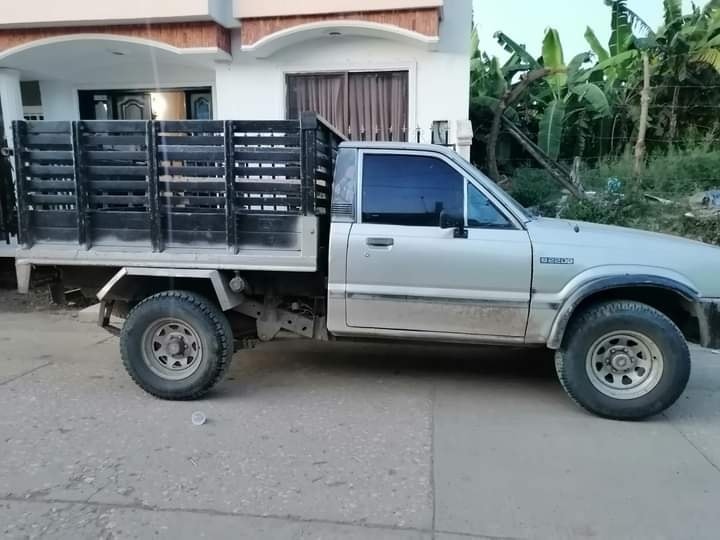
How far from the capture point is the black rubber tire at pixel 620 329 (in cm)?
405

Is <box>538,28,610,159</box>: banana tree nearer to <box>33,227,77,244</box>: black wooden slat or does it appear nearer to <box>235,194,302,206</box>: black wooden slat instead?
<box>235,194,302,206</box>: black wooden slat

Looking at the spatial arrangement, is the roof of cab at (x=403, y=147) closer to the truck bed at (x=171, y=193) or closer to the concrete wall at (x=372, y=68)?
the truck bed at (x=171, y=193)

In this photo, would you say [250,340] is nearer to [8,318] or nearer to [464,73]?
[8,318]

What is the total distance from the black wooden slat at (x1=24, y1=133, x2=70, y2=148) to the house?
432 centimetres

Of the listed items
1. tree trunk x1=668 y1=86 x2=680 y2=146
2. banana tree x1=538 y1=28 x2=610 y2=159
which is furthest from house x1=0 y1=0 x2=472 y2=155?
tree trunk x1=668 y1=86 x2=680 y2=146

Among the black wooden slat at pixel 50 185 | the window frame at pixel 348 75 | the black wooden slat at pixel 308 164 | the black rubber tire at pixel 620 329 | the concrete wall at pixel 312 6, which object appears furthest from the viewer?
the window frame at pixel 348 75

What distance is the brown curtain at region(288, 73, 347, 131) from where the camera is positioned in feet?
28.8

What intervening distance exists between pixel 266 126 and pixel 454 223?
1649 mm

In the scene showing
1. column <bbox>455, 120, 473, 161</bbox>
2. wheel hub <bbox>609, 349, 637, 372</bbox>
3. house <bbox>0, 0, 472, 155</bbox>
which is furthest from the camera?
column <bbox>455, 120, 473, 161</bbox>

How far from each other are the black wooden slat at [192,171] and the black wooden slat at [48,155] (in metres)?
0.76

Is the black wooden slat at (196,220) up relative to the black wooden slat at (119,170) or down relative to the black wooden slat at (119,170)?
down

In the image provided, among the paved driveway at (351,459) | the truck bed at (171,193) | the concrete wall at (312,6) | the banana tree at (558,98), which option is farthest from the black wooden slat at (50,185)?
the banana tree at (558,98)

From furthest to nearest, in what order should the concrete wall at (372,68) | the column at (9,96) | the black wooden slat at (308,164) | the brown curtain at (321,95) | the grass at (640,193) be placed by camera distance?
1. the column at (9,96)
2. the brown curtain at (321,95)
3. the grass at (640,193)
4. the concrete wall at (372,68)
5. the black wooden slat at (308,164)

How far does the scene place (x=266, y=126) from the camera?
4359 mm
